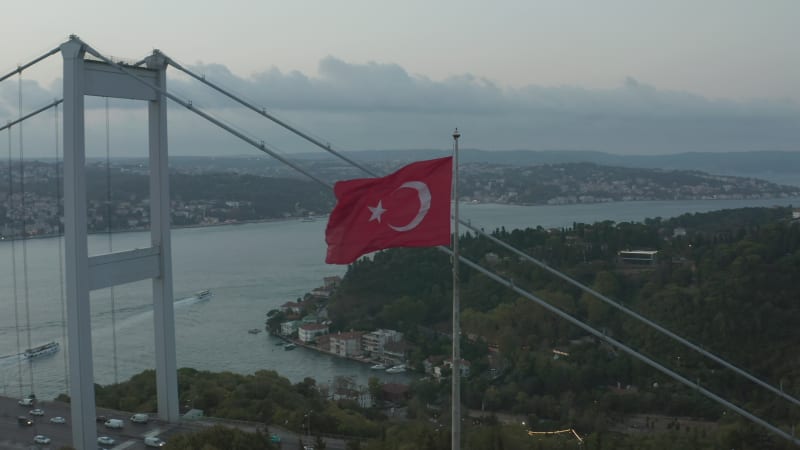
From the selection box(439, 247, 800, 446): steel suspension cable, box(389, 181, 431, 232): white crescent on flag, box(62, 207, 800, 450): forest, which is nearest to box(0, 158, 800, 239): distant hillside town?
box(439, 247, 800, 446): steel suspension cable

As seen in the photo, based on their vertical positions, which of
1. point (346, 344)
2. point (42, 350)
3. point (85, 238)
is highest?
point (85, 238)

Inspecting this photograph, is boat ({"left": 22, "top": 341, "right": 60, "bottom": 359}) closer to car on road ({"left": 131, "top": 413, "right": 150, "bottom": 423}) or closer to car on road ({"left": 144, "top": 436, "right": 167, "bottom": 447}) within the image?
car on road ({"left": 131, "top": 413, "right": 150, "bottom": 423})

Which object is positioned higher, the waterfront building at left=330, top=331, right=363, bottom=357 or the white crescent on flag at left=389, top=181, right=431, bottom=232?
the white crescent on flag at left=389, top=181, right=431, bottom=232

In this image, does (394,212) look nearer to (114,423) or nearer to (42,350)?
(114,423)

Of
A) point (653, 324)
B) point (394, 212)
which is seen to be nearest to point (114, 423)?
point (394, 212)

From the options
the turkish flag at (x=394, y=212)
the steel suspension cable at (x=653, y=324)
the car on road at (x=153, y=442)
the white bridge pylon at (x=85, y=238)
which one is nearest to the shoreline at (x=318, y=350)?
the car on road at (x=153, y=442)

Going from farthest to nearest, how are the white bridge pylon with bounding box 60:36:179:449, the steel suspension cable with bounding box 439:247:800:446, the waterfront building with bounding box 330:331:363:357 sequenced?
the waterfront building with bounding box 330:331:363:357 < the white bridge pylon with bounding box 60:36:179:449 < the steel suspension cable with bounding box 439:247:800:446

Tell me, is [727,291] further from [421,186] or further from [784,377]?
[421,186]
